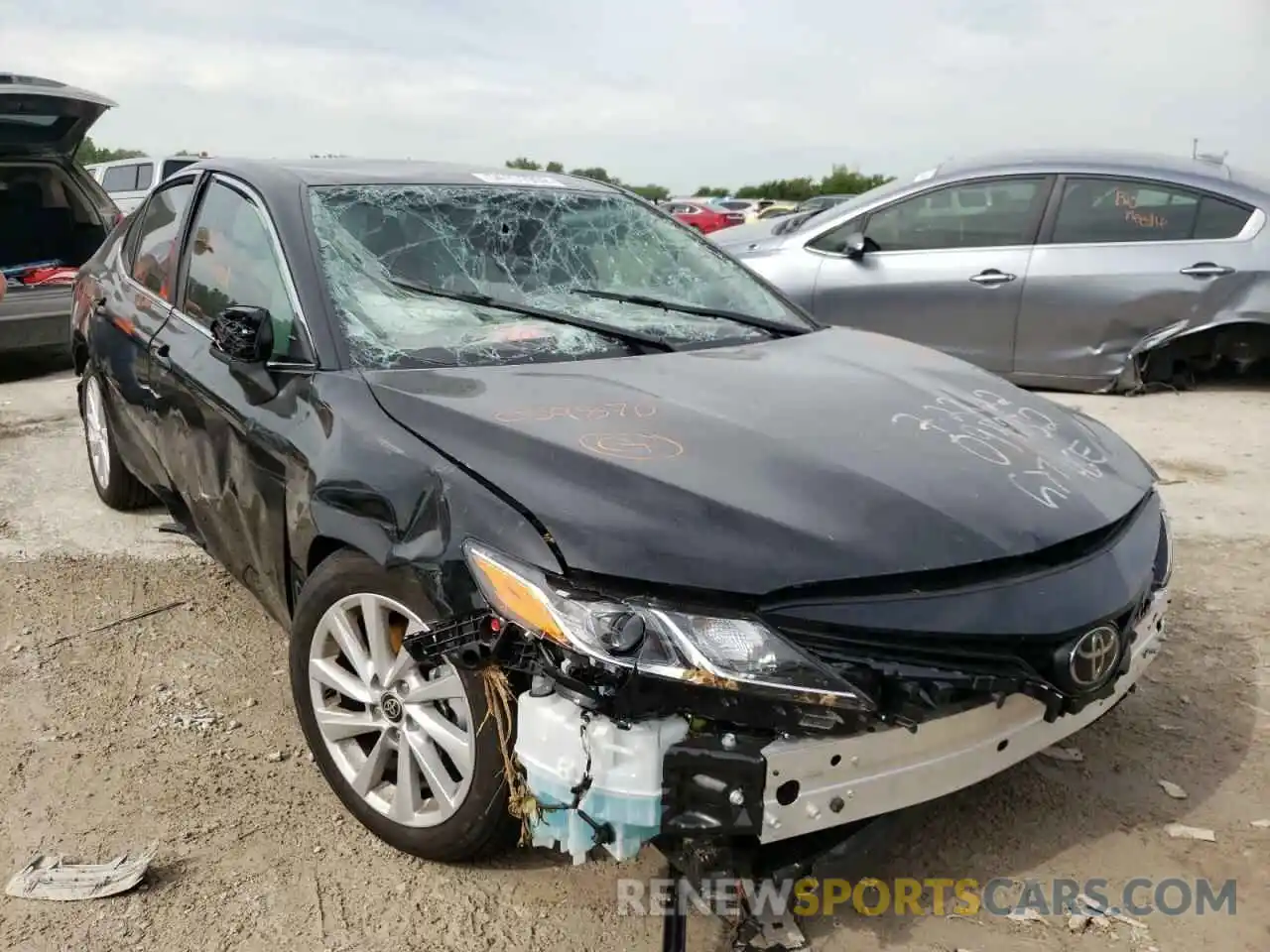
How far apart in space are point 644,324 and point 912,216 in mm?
4363

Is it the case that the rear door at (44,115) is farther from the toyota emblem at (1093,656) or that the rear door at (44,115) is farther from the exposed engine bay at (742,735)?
the toyota emblem at (1093,656)

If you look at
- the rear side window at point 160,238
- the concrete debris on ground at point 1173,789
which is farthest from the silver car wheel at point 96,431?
the concrete debris on ground at point 1173,789

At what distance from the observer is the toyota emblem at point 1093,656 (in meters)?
2.07

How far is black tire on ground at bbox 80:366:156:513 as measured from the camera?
176 inches

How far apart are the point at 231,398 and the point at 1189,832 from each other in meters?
2.68

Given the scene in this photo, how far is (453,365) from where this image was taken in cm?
269

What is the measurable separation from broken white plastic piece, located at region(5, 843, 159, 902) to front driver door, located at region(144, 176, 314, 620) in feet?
2.38

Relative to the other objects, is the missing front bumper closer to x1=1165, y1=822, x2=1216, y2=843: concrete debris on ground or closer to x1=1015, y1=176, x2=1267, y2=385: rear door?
x1=1165, y1=822, x2=1216, y2=843: concrete debris on ground

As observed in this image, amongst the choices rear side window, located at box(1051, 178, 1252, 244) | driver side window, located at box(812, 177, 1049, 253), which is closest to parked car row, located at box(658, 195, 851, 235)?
driver side window, located at box(812, 177, 1049, 253)

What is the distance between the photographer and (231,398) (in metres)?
2.97

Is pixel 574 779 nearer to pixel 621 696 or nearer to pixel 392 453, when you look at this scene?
pixel 621 696

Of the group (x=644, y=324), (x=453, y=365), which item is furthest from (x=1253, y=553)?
(x=453, y=365)

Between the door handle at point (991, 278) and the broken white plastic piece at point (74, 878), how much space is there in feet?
18.7

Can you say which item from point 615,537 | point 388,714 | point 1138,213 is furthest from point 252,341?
point 1138,213
